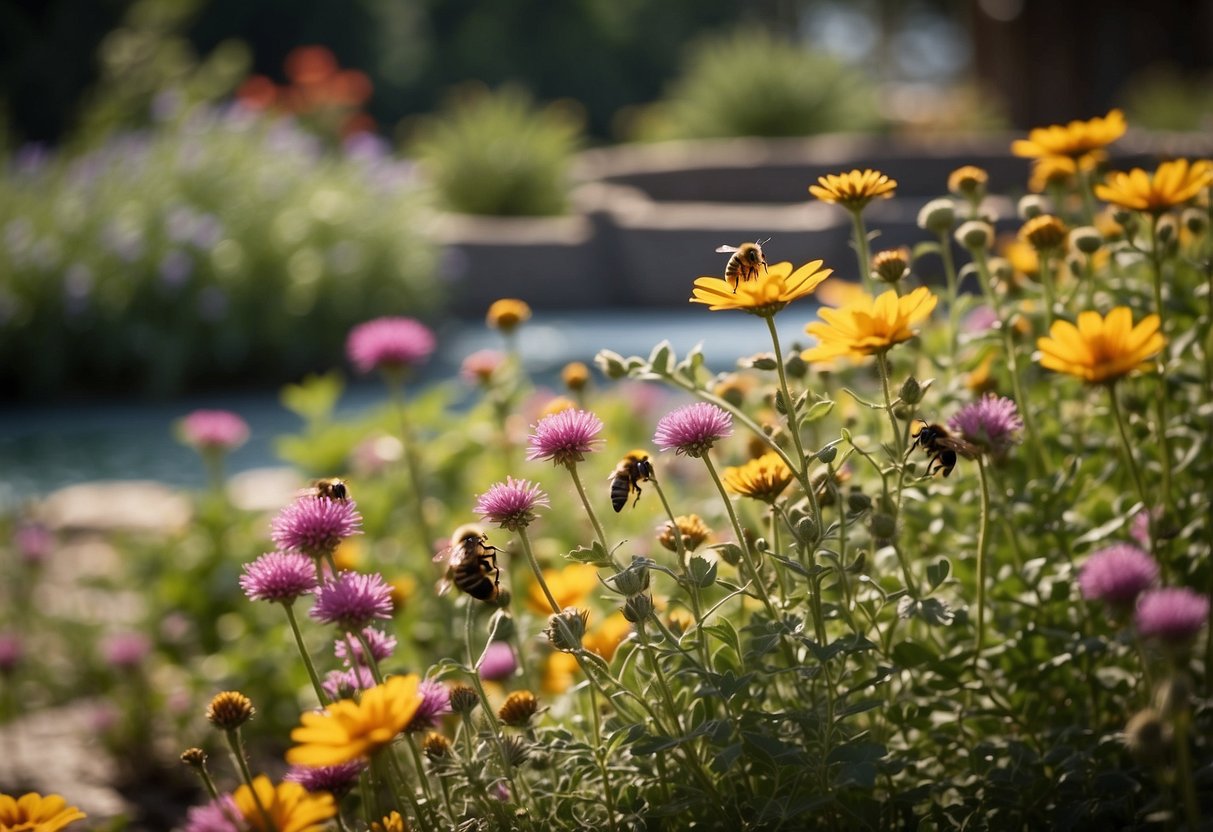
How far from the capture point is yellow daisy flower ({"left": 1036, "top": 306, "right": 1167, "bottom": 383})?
3.10 feet

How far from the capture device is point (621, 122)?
73.5 feet

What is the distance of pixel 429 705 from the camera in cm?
A: 114

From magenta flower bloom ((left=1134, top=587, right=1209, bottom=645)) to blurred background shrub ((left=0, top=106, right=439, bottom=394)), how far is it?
638 centimetres

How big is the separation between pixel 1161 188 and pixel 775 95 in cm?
1232

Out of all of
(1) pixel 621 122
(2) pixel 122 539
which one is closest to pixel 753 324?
(2) pixel 122 539

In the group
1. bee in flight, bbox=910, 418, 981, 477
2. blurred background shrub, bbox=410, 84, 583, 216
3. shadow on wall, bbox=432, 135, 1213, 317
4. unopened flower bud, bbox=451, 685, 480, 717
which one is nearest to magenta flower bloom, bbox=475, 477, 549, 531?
unopened flower bud, bbox=451, 685, 480, 717

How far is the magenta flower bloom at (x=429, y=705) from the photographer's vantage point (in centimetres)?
111

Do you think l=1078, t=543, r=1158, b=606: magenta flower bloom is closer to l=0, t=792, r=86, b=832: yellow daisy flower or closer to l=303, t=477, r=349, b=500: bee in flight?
l=303, t=477, r=349, b=500: bee in flight

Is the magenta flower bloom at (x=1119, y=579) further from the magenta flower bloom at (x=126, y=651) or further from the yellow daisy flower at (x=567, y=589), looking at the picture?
the magenta flower bloom at (x=126, y=651)

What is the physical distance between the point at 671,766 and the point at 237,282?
6.27 metres

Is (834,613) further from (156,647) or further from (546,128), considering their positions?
(546,128)

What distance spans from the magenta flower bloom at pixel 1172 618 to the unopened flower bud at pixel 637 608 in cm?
39

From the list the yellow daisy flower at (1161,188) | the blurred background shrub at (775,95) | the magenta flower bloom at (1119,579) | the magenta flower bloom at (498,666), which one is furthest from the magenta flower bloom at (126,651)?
the blurred background shrub at (775,95)

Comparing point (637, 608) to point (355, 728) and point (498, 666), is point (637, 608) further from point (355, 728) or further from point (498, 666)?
point (498, 666)
